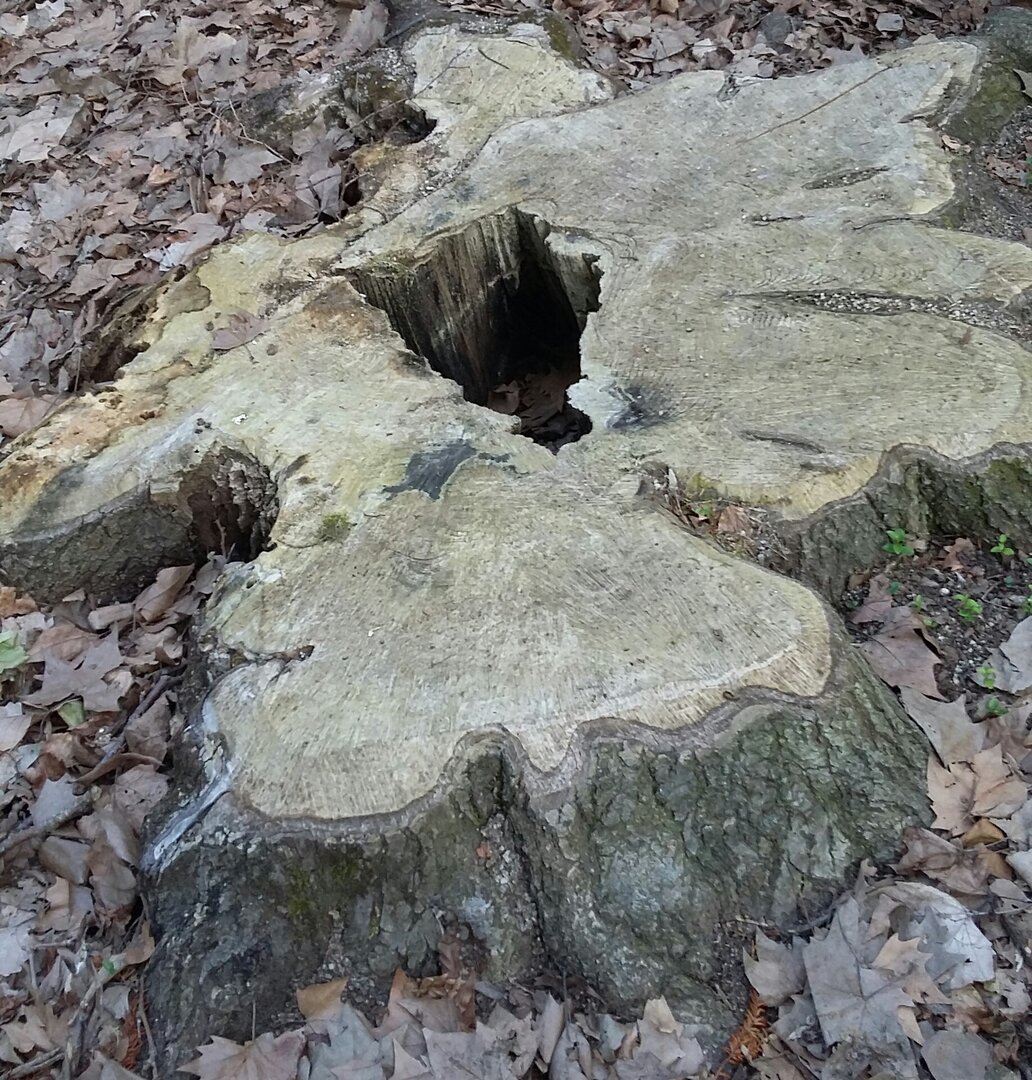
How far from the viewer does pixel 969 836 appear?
1921mm

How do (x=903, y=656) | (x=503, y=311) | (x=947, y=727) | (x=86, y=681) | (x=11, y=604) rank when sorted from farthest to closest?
(x=503, y=311), (x=11, y=604), (x=86, y=681), (x=903, y=656), (x=947, y=727)

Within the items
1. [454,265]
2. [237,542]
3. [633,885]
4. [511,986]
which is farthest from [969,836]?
[454,265]

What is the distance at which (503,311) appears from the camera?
3.42 m

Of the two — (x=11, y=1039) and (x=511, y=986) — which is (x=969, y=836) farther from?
(x=11, y=1039)

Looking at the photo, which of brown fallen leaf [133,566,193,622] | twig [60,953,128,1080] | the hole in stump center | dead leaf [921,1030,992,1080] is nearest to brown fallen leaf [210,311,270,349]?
the hole in stump center

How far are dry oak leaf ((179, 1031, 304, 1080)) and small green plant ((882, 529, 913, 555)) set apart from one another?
5.70 ft

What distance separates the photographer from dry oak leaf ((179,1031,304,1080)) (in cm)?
173

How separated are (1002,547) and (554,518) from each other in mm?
1184

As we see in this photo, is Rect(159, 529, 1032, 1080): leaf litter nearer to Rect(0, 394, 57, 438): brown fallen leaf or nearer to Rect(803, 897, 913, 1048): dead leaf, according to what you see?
Rect(803, 897, 913, 1048): dead leaf

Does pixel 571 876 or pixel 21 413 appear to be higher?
pixel 21 413

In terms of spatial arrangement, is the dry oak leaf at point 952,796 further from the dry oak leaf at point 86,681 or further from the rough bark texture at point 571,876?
the dry oak leaf at point 86,681

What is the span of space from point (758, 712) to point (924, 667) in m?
0.62

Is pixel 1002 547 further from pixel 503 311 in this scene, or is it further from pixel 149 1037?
pixel 149 1037

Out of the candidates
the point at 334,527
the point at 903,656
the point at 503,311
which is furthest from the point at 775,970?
the point at 503,311
